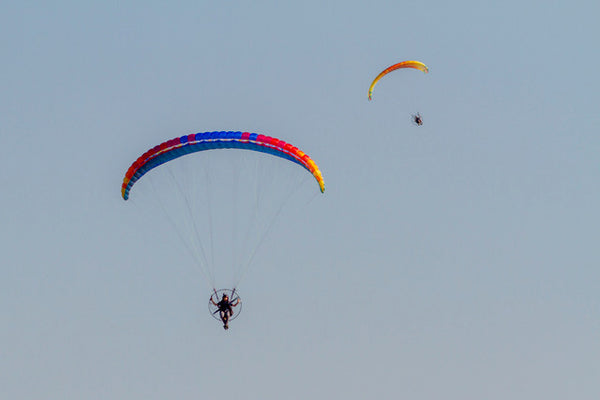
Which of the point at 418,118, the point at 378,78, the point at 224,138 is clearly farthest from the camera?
the point at 418,118

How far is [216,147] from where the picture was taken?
190 feet

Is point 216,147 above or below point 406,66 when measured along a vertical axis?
below

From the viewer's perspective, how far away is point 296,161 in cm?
5853

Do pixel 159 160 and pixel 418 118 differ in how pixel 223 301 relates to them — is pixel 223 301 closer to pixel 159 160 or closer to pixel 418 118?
pixel 159 160

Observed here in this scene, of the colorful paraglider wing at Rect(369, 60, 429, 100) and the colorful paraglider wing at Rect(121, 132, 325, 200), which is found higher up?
the colorful paraglider wing at Rect(369, 60, 429, 100)

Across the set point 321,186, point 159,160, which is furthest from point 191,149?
point 321,186

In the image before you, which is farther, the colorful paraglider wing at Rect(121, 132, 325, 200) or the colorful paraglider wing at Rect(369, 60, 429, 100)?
the colorful paraglider wing at Rect(369, 60, 429, 100)

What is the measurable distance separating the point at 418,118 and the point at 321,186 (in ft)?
73.1

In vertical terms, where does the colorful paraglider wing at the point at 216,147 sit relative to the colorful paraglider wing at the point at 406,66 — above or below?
below

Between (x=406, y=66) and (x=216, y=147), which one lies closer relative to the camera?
(x=216, y=147)

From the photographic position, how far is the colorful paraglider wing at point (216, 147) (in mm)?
57594

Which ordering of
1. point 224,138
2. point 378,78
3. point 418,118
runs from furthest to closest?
1. point 418,118
2. point 378,78
3. point 224,138

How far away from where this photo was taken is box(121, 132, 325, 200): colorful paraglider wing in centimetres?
5759

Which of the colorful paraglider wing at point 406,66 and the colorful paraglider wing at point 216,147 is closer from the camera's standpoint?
the colorful paraglider wing at point 216,147
